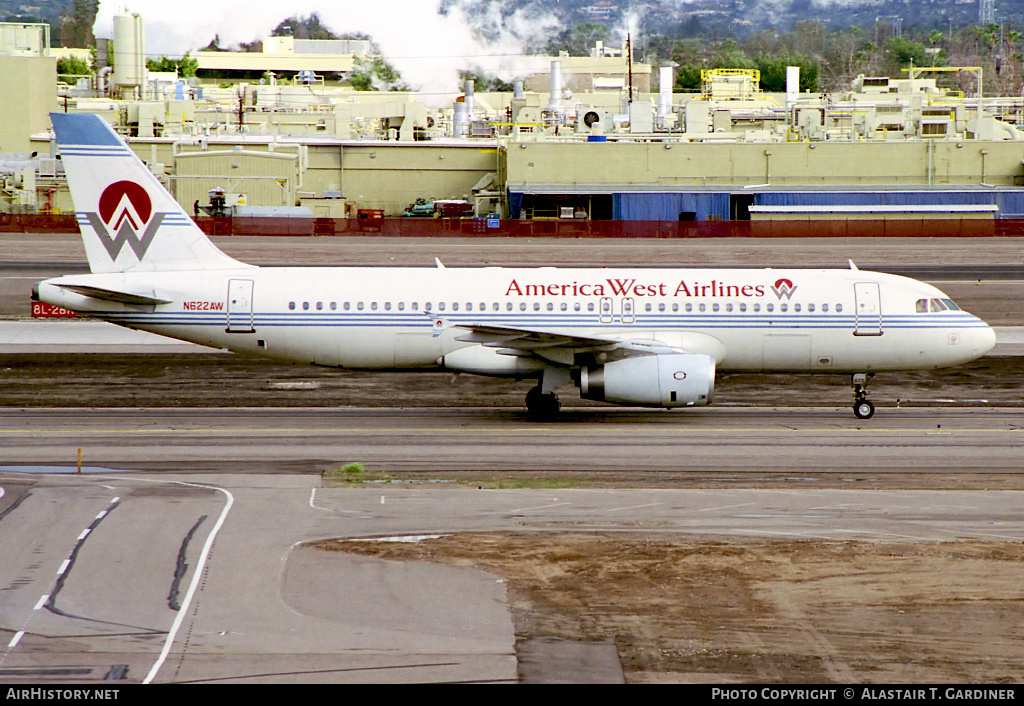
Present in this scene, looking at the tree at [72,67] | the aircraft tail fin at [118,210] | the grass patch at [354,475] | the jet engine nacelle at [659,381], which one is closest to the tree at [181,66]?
the tree at [72,67]

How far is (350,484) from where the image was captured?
77.1 ft

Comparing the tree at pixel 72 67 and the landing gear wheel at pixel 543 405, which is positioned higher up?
the tree at pixel 72 67

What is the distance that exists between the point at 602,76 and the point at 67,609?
161895 millimetres

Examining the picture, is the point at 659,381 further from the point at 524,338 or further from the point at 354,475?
the point at 354,475

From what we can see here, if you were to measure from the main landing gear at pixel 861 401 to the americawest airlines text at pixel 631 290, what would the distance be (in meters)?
3.67

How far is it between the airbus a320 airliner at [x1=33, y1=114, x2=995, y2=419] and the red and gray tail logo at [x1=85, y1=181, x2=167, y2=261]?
0.09 ft

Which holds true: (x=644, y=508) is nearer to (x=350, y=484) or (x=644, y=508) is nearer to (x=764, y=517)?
(x=764, y=517)

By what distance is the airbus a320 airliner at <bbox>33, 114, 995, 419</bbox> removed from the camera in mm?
30766

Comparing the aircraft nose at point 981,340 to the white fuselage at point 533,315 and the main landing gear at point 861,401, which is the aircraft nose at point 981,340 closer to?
the white fuselage at point 533,315

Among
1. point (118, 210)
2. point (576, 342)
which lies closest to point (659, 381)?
point (576, 342)

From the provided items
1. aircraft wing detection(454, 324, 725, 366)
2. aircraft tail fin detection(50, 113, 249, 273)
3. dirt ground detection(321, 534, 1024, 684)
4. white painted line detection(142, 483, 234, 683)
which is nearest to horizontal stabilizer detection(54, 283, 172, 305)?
aircraft tail fin detection(50, 113, 249, 273)

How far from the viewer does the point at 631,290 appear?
102ft

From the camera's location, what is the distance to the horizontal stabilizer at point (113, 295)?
98.3ft

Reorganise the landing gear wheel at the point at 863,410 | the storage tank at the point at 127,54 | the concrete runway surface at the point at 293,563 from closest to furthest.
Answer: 1. the concrete runway surface at the point at 293,563
2. the landing gear wheel at the point at 863,410
3. the storage tank at the point at 127,54
